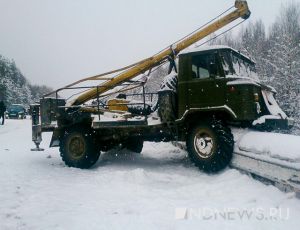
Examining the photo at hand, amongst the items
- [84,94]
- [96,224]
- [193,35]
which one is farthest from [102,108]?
[96,224]

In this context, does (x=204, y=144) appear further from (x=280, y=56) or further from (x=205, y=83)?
(x=280, y=56)

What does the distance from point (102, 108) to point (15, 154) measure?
137 inches

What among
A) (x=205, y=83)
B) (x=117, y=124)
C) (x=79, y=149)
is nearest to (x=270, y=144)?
(x=205, y=83)

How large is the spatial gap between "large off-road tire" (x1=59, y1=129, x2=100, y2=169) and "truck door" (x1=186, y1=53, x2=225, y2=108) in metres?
2.87

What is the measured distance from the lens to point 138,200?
5.74 m

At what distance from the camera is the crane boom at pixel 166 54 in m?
9.00

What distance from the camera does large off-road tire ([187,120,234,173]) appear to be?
731cm

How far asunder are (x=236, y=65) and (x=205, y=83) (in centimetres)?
90

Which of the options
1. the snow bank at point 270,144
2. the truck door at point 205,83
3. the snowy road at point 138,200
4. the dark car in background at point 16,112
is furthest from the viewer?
the dark car in background at point 16,112

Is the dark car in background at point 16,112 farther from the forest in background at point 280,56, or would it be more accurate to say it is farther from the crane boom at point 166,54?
the crane boom at point 166,54

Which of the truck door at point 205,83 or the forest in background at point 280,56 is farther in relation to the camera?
the forest in background at point 280,56

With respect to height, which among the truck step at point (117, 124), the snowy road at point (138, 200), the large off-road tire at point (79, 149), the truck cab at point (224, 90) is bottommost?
the snowy road at point (138, 200)

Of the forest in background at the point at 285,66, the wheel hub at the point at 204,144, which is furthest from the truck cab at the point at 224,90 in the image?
the forest in background at the point at 285,66

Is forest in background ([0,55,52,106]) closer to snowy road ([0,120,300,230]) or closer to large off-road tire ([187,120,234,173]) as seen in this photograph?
snowy road ([0,120,300,230])
